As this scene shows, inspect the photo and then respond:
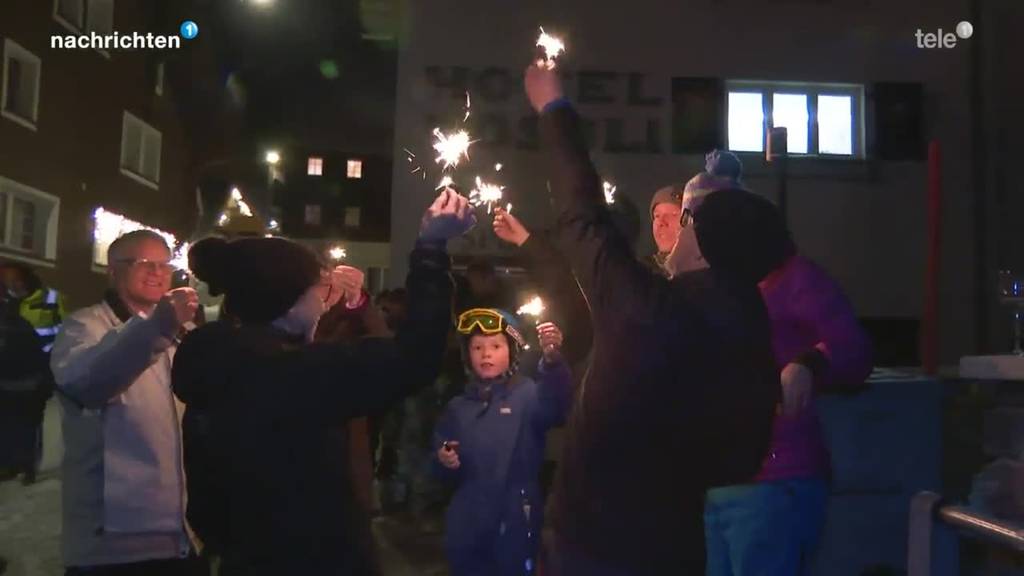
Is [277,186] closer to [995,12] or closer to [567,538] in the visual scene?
[995,12]

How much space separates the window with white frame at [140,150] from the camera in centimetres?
1931

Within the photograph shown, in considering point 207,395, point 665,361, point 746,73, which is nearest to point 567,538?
point 665,361

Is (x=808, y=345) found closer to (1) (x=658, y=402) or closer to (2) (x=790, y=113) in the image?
(1) (x=658, y=402)

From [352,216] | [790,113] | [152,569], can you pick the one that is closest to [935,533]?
[152,569]

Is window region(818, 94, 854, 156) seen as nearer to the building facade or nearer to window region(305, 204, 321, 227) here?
the building facade

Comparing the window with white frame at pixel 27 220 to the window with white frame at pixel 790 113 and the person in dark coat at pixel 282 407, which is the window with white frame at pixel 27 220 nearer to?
the window with white frame at pixel 790 113

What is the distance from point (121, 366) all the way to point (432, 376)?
124 centimetres

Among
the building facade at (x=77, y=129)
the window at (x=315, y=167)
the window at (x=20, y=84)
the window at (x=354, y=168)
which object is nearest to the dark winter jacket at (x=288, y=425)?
the building facade at (x=77, y=129)

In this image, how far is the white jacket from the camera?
2877 mm

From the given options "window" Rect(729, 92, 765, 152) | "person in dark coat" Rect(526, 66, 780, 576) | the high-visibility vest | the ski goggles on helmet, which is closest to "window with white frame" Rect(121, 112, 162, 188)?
the high-visibility vest

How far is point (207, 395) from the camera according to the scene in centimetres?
211

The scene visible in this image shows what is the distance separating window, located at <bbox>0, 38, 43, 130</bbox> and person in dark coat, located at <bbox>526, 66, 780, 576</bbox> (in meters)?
14.8

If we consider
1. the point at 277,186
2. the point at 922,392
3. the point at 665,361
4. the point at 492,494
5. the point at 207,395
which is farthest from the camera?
the point at 277,186

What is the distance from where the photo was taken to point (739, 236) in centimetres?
208
